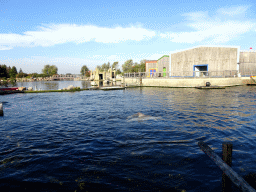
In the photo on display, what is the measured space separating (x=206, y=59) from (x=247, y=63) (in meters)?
9.17

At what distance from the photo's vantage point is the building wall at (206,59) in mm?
40781

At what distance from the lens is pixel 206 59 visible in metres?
42.5

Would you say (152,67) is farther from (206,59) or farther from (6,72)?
(6,72)

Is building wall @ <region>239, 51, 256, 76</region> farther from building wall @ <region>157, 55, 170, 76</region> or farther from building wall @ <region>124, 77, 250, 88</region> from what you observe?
building wall @ <region>157, 55, 170, 76</region>

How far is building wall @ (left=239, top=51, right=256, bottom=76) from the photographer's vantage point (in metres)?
41.2

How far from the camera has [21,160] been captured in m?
7.78

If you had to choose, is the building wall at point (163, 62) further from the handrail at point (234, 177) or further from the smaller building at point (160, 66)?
the handrail at point (234, 177)

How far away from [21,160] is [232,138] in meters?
10.6

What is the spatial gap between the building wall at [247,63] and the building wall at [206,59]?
75.4 inches

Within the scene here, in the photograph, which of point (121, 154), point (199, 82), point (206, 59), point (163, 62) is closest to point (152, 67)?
point (163, 62)

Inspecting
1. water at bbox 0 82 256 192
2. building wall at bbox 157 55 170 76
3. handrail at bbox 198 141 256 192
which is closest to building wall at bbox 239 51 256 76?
building wall at bbox 157 55 170 76

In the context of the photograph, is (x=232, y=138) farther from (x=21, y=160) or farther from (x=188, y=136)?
(x=21, y=160)

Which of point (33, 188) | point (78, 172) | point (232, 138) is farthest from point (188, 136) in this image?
point (33, 188)

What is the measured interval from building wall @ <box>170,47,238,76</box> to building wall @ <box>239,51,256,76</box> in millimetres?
1915
